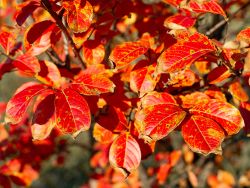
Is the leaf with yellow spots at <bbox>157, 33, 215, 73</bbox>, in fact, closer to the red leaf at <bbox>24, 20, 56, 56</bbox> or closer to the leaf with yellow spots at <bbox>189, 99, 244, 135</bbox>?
the leaf with yellow spots at <bbox>189, 99, 244, 135</bbox>

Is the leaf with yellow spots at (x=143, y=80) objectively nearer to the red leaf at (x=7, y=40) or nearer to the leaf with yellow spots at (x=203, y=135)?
the leaf with yellow spots at (x=203, y=135)

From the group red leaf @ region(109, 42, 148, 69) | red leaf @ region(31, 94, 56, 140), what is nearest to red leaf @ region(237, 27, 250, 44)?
red leaf @ region(109, 42, 148, 69)

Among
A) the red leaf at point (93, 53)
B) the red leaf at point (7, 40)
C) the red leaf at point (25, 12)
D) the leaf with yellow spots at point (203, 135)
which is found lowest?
the leaf with yellow spots at point (203, 135)

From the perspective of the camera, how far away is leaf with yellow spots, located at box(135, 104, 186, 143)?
29.5 inches

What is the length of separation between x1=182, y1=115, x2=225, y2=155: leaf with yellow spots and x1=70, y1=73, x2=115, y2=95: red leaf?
0.19 m

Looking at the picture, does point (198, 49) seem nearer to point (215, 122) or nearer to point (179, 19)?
point (215, 122)

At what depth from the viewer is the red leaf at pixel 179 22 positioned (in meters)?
0.91

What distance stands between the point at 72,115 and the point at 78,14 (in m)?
0.22

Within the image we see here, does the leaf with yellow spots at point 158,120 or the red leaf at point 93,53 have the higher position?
the red leaf at point 93,53

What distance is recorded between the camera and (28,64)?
0.96 m

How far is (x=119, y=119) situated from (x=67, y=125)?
0.24m

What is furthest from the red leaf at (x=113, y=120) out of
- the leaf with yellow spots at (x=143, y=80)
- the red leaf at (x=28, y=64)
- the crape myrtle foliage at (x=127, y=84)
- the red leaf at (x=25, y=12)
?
the red leaf at (x=25, y=12)

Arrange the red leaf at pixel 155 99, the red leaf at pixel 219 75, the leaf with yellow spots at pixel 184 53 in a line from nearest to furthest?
1. the leaf with yellow spots at pixel 184 53
2. the red leaf at pixel 155 99
3. the red leaf at pixel 219 75

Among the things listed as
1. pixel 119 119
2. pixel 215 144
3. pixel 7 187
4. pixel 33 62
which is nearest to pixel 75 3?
pixel 33 62
